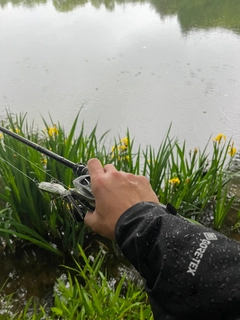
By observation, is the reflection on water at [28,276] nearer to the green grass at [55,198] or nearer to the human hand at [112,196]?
the green grass at [55,198]

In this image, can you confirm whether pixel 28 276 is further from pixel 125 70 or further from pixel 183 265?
A: pixel 125 70

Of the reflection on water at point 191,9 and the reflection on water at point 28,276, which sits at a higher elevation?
the reflection on water at point 191,9

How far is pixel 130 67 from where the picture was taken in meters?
3.62

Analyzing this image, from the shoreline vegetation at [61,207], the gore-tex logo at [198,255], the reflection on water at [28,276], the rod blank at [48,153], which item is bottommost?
the reflection on water at [28,276]

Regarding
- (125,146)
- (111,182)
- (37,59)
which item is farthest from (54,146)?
(37,59)

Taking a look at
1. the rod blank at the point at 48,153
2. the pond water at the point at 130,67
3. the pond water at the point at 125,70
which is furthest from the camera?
the pond water at the point at 130,67

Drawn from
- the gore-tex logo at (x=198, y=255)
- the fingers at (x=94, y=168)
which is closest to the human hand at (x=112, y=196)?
the fingers at (x=94, y=168)

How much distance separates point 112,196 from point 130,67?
3.12 metres

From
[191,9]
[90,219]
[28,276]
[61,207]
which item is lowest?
[28,276]

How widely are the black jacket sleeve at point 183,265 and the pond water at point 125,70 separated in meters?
0.80

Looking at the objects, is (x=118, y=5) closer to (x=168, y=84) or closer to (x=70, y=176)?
(x=168, y=84)

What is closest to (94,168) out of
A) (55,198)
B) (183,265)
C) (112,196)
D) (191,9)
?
(112,196)

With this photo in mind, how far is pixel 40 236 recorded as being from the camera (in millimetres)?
1322

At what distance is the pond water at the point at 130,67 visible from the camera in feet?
9.07
